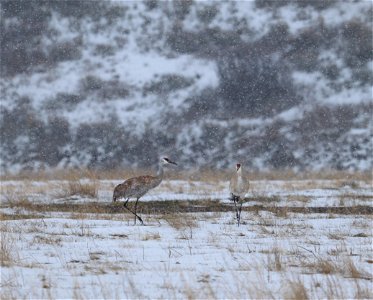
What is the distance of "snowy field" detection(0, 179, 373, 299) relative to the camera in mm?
7805

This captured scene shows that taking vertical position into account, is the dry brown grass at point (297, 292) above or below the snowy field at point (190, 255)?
below

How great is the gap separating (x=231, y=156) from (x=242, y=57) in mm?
10393

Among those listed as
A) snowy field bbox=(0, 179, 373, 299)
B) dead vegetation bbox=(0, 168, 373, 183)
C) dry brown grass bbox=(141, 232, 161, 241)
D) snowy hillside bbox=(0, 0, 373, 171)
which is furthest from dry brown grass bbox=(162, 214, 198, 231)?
snowy hillside bbox=(0, 0, 373, 171)

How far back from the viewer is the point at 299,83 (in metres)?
57.4

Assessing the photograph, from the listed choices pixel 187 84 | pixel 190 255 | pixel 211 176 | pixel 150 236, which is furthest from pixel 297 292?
pixel 187 84

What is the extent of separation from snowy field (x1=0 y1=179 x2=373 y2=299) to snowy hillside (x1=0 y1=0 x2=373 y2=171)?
114ft

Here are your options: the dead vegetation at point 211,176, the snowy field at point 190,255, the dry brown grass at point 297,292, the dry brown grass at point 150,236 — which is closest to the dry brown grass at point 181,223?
the snowy field at point 190,255

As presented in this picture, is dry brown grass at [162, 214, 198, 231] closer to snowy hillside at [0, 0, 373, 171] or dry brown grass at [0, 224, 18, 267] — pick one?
dry brown grass at [0, 224, 18, 267]

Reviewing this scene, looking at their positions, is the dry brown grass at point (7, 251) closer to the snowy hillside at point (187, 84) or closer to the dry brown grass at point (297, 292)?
the dry brown grass at point (297, 292)

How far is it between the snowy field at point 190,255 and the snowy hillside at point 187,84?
34637 mm

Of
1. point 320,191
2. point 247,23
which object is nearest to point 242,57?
point 247,23

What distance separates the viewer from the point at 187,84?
57219mm

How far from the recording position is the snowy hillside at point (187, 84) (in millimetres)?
52812

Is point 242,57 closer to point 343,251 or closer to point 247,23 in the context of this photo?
point 247,23
